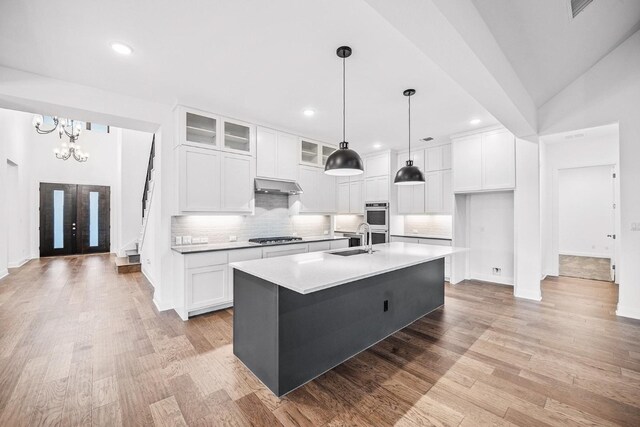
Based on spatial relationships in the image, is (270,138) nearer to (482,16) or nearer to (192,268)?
(192,268)

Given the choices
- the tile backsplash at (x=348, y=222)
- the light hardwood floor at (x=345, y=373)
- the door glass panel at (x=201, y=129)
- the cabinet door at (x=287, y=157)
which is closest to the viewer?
the light hardwood floor at (x=345, y=373)

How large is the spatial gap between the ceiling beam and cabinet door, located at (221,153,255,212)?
311 cm

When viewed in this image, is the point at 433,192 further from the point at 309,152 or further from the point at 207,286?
the point at 207,286

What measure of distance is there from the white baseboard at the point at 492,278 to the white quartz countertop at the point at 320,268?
3093 mm

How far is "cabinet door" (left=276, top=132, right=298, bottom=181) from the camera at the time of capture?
4.84 m

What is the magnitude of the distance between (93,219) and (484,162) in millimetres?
11606

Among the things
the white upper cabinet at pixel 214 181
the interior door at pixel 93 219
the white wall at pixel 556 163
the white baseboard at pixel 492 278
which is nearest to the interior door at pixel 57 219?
the interior door at pixel 93 219

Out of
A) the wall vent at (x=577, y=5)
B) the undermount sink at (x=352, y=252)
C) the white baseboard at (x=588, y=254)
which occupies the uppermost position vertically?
the wall vent at (x=577, y=5)

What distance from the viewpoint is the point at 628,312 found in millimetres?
3504

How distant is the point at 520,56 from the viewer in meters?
2.75

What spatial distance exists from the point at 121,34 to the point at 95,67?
855 mm

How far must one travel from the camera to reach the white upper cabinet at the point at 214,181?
3766mm

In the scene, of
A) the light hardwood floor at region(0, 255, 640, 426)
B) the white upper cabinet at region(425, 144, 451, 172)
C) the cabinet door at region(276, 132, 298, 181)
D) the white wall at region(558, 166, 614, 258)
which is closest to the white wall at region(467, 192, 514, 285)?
the white upper cabinet at region(425, 144, 451, 172)

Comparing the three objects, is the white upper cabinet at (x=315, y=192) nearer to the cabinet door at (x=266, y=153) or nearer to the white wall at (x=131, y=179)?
the cabinet door at (x=266, y=153)
